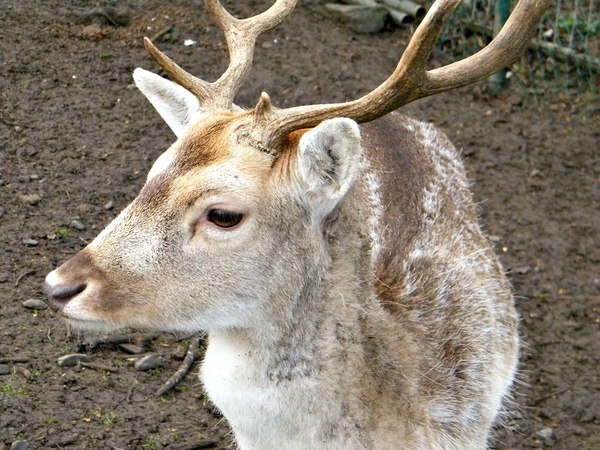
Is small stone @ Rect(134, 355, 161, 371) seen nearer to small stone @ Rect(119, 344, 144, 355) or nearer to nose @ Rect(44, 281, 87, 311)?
small stone @ Rect(119, 344, 144, 355)

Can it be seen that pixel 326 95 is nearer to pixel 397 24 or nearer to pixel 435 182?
pixel 397 24

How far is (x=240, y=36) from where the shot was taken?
4.32m

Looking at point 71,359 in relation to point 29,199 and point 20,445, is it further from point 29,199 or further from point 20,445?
point 29,199

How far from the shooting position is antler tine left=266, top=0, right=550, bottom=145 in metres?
3.55

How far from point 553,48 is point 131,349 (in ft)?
16.2

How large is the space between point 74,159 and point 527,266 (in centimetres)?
317

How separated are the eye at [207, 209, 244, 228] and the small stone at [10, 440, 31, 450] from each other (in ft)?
5.75

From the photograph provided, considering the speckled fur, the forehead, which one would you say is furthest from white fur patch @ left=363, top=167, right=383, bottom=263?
the forehead

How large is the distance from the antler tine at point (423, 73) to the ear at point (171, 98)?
53 cm

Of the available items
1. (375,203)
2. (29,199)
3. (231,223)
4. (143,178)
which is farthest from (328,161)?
(143,178)

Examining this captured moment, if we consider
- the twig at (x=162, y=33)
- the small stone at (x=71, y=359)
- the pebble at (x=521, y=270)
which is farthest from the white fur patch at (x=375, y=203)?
the twig at (x=162, y=33)

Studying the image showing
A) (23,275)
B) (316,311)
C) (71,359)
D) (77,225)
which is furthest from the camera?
(77,225)

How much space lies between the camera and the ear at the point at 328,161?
10.9ft

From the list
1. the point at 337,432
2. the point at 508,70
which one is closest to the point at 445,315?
the point at 337,432
